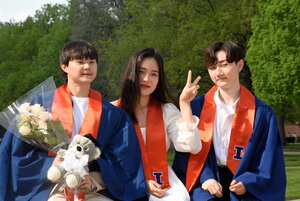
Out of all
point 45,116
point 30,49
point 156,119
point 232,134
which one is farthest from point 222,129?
point 30,49

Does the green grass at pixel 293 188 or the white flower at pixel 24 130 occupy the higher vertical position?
the white flower at pixel 24 130

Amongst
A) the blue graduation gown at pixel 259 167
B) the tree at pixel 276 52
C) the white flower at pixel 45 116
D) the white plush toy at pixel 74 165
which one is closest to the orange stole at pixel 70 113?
the white flower at pixel 45 116

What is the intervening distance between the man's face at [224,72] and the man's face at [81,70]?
119 cm

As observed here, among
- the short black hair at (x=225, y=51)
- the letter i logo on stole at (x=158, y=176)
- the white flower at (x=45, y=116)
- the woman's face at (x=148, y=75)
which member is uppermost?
the short black hair at (x=225, y=51)

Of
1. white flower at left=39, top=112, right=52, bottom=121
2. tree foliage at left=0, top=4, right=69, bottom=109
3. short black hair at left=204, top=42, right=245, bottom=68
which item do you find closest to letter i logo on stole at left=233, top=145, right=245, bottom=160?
short black hair at left=204, top=42, right=245, bottom=68

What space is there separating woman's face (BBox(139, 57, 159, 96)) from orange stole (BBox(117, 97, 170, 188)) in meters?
0.26

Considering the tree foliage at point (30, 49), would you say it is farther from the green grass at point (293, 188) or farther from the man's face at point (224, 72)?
the man's face at point (224, 72)

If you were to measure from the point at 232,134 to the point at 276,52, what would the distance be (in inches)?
697

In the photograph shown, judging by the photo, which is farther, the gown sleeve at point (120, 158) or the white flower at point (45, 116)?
the gown sleeve at point (120, 158)

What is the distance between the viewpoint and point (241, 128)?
5289 millimetres

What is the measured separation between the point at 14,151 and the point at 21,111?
0.38m

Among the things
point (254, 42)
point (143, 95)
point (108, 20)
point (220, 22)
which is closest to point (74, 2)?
point (108, 20)

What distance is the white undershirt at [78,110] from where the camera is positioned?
4965 millimetres

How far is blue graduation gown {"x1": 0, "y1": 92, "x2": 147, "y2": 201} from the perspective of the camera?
4723 mm
